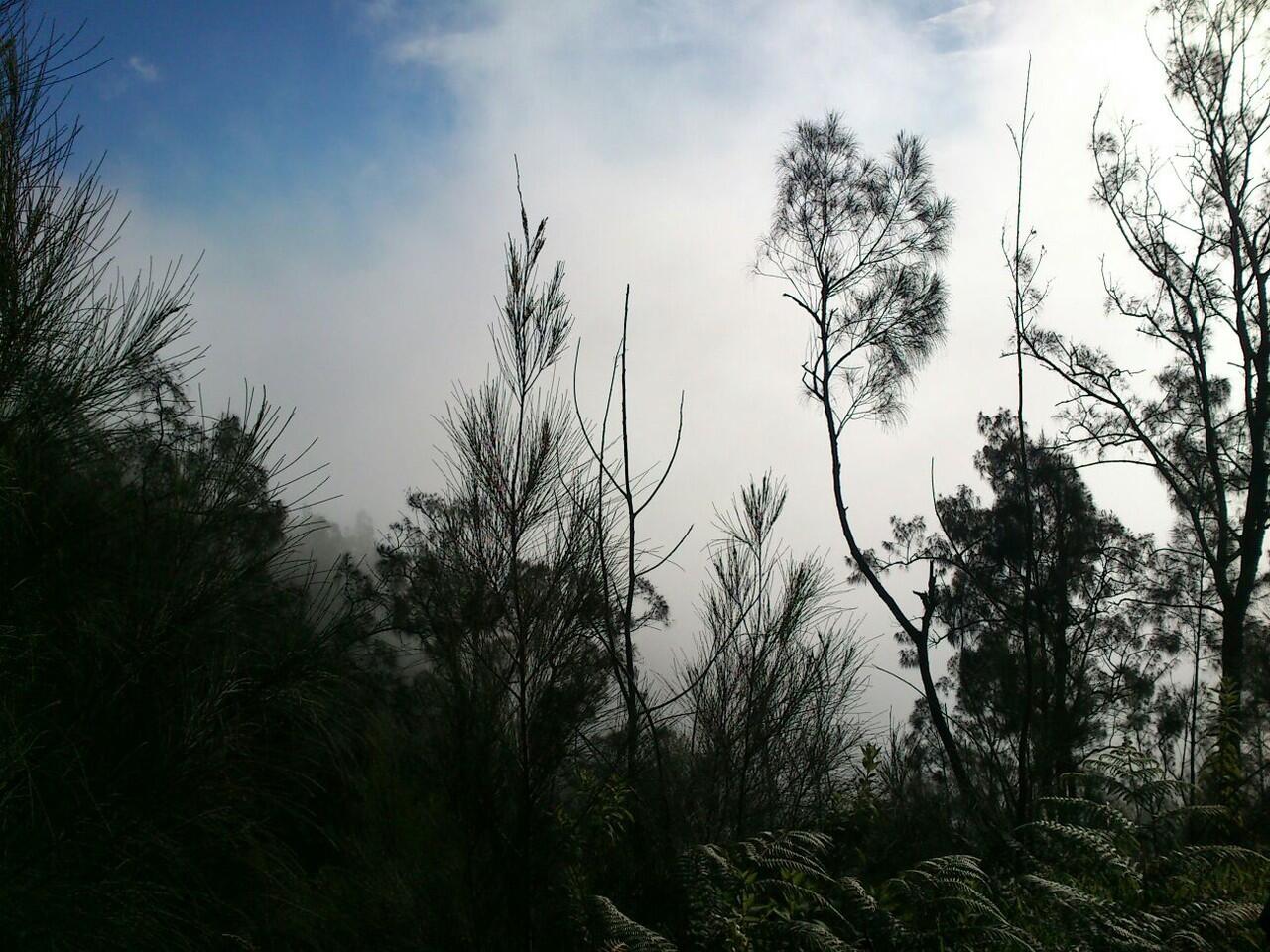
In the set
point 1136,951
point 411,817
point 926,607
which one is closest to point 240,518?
point 411,817

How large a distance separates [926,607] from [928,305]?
343cm

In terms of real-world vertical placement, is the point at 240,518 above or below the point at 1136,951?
above

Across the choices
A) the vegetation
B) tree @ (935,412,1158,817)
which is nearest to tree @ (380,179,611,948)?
A: the vegetation

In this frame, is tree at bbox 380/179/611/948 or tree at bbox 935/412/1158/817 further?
tree at bbox 935/412/1158/817

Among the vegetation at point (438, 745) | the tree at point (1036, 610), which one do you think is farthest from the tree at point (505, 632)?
the tree at point (1036, 610)

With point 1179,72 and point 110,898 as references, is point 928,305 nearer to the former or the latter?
point 1179,72

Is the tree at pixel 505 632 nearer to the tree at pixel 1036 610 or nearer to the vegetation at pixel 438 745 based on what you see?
the vegetation at pixel 438 745

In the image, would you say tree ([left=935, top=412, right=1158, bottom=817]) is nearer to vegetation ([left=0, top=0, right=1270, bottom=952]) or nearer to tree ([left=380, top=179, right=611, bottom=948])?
vegetation ([left=0, top=0, right=1270, bottom=952])

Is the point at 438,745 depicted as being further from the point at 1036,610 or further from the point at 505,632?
the point at 1036,610

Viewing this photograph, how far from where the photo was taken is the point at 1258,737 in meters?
8.70

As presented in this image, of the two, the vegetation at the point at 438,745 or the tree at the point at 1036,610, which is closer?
the vegetation at the point at 438,745

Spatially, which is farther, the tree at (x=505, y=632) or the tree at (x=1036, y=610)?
the tree at (x=1036, y=610)

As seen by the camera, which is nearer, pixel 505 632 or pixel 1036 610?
pixel 505 632

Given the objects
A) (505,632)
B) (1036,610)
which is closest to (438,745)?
(505,632)
